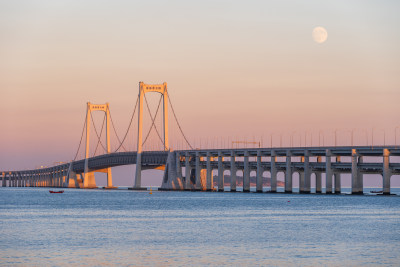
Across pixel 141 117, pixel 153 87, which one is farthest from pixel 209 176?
pixel 153 87

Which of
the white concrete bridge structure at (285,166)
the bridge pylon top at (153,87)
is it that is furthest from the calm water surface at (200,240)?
the bridge pylon top at (153,87)

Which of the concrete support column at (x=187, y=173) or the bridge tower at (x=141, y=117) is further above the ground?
the bridge tower at (x=141, y=117)

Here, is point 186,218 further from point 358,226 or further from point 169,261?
point 169,261

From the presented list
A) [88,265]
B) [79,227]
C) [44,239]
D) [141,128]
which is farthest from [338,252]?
[141,128]

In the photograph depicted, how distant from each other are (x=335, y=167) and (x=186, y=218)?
A: 2579 inches

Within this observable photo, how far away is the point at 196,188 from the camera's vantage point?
6713 inches

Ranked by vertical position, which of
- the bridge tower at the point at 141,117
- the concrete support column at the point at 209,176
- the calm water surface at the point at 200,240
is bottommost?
the calm water surface at the point at 200,240

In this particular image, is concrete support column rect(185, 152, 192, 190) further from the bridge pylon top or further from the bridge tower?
the bridge pylon top

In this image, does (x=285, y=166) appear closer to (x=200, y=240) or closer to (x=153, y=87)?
(x=153, y=87)

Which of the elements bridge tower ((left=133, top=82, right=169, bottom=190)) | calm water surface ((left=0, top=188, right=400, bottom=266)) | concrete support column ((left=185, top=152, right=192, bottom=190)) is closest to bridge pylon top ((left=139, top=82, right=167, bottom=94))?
bridge tower ((left=133, top=82, right=169, bottom=190))

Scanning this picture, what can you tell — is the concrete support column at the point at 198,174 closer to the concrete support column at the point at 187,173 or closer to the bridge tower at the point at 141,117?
the concrete support column at the point at 187,173

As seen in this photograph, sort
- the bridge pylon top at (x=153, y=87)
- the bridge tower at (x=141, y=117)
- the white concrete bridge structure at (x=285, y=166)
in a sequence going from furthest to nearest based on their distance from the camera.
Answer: the bridge pylon top at (x=153, y=87), the bridge tower at (x=141, y=117), the white concrete bridge structure at (x=285, y=166)

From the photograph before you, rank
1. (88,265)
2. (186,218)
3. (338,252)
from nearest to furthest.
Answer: (88,265), (338,252), (186,218)

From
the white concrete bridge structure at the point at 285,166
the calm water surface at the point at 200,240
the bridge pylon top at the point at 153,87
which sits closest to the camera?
the calm water surface at the point at 200,240
